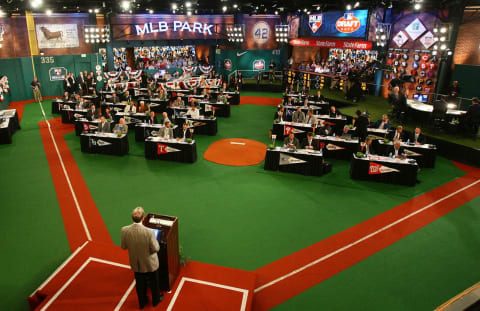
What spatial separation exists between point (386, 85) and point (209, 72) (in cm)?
1428

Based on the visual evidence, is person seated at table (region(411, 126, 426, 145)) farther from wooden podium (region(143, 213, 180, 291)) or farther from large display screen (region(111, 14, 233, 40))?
large display screen (region(111, 14, 233, 40))

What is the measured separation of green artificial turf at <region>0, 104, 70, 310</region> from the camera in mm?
6656

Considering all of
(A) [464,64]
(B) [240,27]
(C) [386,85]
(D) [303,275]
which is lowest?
(D) [303,275]

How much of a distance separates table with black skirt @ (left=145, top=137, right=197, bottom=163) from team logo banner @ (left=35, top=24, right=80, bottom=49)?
18.0 m

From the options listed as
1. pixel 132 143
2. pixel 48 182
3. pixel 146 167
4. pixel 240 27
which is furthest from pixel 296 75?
pixel 48 182

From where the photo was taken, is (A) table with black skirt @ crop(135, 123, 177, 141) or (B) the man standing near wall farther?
(B) the man standing near wall

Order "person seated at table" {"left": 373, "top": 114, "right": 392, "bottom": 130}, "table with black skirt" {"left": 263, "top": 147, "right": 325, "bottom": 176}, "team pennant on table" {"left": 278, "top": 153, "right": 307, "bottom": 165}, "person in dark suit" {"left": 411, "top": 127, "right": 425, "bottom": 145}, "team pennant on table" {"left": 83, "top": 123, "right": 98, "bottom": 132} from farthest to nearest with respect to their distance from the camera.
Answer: "team pennant on table" {"left": 83, "top": 123, "right": 98, "bottom": 132}
"person seated at table" {"left": 373, "top": 114, "right": 392, "bottom": 130}
"person in dark suit" {"left": 411, "top": 127, "right": 425, "bottom": 145}
"team pennant on table" {"left": 278, "top": 153, "right": 307, "bottom": 165}
"table with black skirt" {"left": 263, "top": 147, "right": 325, "bottom": 176}

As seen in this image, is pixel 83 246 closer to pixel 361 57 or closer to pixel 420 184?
pixel 420 184

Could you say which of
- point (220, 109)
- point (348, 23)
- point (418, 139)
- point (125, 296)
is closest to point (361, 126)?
point (418, 139)

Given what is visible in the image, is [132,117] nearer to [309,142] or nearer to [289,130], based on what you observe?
[289,130]

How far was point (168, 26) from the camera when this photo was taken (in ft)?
92.5

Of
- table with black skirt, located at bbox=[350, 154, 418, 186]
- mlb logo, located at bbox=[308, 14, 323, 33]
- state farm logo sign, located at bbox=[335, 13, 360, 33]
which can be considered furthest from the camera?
mlb logo, located at bbox=[308, 14, 323, 33]

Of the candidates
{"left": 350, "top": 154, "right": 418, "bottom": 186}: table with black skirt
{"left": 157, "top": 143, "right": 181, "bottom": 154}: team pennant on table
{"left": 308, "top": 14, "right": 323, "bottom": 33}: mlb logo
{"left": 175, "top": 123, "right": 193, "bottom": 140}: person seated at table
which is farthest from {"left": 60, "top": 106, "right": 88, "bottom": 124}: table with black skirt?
{"left": 308, "top": 14, "right": 323, "bottom": 33}: mlb logo

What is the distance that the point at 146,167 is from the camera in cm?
1262
